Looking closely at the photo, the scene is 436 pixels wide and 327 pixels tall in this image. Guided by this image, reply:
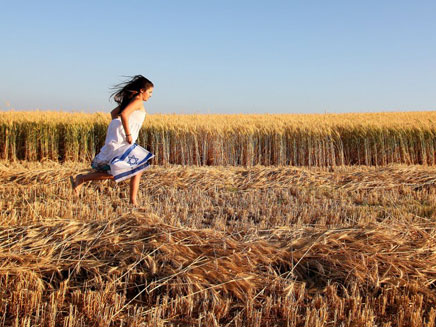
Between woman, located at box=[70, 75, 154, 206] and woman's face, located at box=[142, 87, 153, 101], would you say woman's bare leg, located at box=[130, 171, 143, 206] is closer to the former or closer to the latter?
woman, located at box=[70, 75, 154, 206]

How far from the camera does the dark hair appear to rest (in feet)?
16.1

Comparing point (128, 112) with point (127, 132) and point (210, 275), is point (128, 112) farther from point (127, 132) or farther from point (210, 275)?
point (210, 275)

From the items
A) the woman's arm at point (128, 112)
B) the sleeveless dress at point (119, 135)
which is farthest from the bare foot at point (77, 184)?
the woman's arm at point (128, 112)

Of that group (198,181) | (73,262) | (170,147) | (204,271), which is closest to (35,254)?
(73,262)

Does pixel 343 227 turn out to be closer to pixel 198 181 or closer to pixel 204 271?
pixel 204 271

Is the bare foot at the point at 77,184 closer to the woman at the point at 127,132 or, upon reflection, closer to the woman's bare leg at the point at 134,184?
the woman at the point at 127,132


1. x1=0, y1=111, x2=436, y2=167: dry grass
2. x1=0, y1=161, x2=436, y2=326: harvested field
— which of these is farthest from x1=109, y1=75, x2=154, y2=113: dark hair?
x1=0, y1=111, x2=436, y2=167: dry grass

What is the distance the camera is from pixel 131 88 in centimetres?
496

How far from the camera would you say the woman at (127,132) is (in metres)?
4.91

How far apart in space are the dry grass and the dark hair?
17.0 feet

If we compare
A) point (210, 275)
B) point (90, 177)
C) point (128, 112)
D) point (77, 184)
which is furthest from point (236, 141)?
point (210, 275)

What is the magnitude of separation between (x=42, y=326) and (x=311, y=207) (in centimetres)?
390

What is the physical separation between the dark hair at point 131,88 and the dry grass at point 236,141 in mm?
5181

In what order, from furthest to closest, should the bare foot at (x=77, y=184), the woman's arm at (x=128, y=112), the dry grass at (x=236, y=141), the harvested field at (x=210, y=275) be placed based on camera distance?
the dry grass at (x=236, y=141) → the bare foot at (x=77, y=184) → the woman's arm at (x=128, y=112) → the harvested field at (x=210, y=275)
